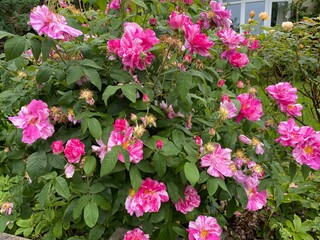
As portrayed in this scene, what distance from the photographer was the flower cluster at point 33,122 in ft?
3.86

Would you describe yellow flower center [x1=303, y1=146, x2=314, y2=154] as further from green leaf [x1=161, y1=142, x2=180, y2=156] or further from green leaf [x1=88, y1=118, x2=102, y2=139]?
green leaf [x1=88, y1=118, x2=102, y2=139]

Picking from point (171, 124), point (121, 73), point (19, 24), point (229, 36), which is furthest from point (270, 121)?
point (19, 24)

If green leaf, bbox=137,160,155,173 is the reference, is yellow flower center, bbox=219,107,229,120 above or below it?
above

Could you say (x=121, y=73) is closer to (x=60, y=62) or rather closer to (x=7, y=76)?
(x=60, y=62)

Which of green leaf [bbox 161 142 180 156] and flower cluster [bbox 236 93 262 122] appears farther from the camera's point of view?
flower cluster [bbox 236 93 262 122]

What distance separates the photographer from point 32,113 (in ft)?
3.92

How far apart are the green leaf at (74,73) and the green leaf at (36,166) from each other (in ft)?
0.84

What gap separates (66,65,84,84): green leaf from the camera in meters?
1.18

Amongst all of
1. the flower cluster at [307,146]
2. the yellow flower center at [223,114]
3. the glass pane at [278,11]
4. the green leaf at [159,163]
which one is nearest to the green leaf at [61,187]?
the green leaf at [159,163]

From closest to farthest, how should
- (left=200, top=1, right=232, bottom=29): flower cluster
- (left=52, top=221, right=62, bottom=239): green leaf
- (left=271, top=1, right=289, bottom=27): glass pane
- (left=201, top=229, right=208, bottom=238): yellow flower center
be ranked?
(left=201, top=229, right=208, bottom=238): yellow flower center → (left=200, top=1, right=232, bottom=29): flower cluster → (left=52, top=221, right=62, bottom=239): green leaf → (left=271, top=1, right=289, bottom=27): glass pane

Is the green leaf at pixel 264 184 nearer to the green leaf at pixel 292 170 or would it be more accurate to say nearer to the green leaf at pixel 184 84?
the green leaf at pixel 292 170

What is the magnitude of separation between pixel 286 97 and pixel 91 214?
0.78 metres

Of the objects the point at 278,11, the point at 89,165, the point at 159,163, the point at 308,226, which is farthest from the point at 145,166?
the point at 278,11

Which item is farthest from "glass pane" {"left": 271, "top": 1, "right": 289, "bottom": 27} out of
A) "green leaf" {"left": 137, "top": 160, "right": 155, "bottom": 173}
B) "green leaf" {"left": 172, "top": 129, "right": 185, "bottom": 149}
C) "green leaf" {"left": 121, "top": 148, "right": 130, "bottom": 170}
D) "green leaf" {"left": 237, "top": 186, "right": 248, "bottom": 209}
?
"green leaf" {"left": 121, "top": 148, "right": 130, "bottom": 170}
